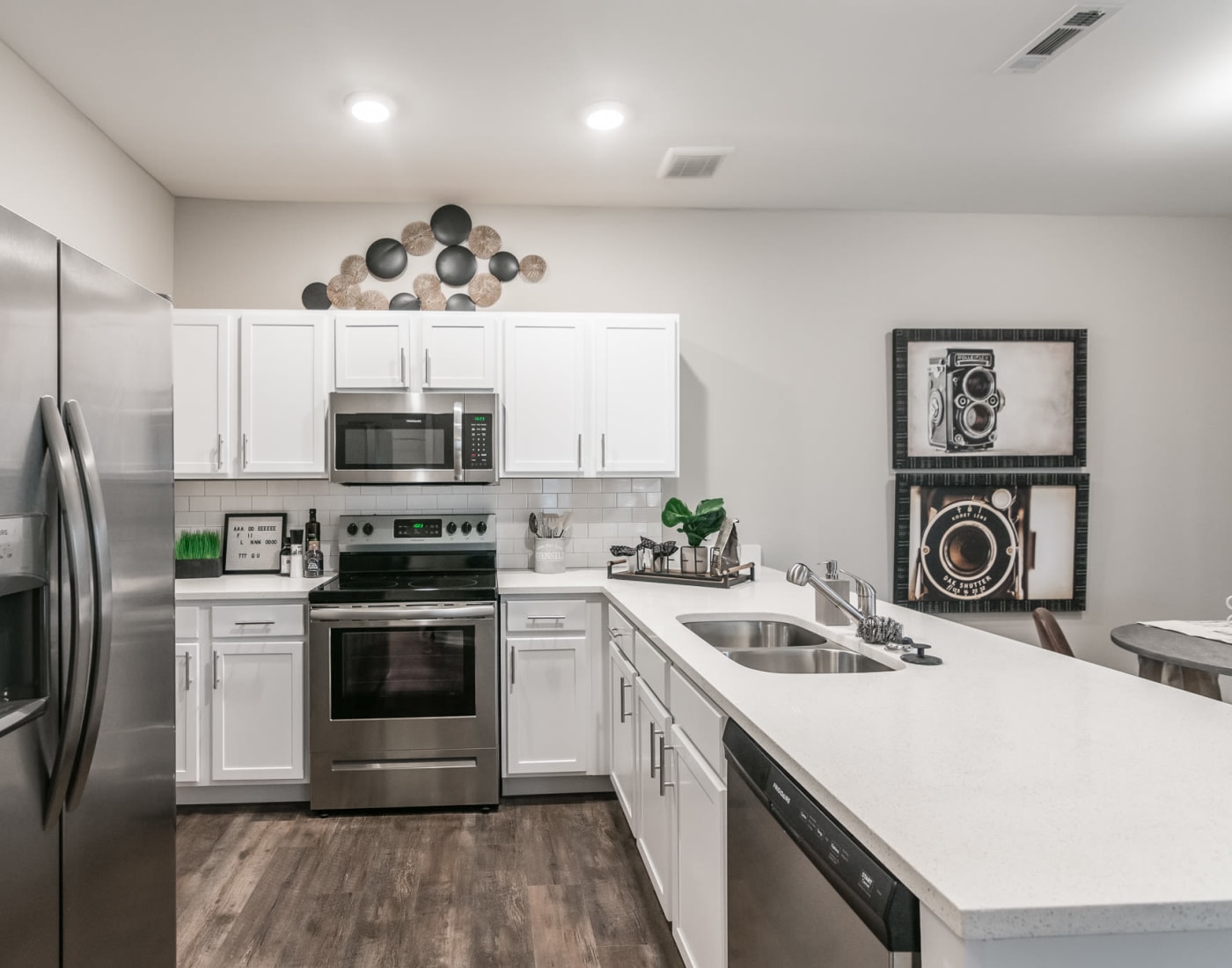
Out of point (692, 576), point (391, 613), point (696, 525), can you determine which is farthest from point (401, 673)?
point (696, 525)

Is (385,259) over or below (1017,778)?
over

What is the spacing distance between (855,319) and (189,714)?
343cm

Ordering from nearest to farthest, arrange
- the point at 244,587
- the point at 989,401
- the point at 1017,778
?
1. the point at 1017,778
2. the point at 244,587
3. the point at 989,401

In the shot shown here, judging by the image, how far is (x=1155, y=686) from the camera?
5.60 feet

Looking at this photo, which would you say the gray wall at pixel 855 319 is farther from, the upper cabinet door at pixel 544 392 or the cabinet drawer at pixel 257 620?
the cabinet drawer at pixel 257 620

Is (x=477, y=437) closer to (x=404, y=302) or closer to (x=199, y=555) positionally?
(x=404, y=302)

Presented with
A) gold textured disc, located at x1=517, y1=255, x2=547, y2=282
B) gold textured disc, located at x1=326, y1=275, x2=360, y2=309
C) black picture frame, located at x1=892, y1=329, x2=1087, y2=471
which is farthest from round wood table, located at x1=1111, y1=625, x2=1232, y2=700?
gold textured disc, located at x1=326, y1=275, x2=360, y2=309

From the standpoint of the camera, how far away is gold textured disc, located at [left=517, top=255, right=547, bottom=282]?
3.96 metres

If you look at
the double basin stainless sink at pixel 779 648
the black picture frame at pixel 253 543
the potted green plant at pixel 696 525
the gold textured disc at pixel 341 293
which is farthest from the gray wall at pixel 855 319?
the double basin stainless sink at pixel 779 648

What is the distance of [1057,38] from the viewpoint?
8.07 feet

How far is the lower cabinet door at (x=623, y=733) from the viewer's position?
278 cm

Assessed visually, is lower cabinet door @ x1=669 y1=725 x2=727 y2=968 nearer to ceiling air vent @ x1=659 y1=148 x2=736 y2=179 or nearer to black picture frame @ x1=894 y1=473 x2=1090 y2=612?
ceiling air vent @ x1=659 y1=148 x2=736 y2=179

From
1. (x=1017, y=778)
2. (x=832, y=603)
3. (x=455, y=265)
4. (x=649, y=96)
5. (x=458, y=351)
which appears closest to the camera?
(x=1017, y=778)

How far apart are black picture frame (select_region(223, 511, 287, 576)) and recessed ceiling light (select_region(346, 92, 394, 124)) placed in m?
1.81
